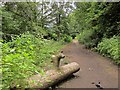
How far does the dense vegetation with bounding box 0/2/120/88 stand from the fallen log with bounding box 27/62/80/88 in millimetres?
208

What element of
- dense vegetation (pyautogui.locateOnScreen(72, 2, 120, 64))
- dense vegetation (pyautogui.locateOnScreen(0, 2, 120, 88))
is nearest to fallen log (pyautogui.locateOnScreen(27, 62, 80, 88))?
dense vegetation (pyautogui.locateOnScreen(0, 2, 120, 88))

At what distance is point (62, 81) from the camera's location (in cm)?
552

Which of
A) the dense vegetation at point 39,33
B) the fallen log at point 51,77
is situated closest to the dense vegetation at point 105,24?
the dense vegetation at point 39,33

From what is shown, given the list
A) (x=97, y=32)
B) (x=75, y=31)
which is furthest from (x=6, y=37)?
(x=75, y=31)

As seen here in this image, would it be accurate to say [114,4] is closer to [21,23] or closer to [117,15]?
[117,15]

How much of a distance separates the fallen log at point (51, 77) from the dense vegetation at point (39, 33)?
208 millimetres

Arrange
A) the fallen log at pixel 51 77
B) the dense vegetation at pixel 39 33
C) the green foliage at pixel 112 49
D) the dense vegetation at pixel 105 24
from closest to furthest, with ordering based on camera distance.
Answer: the dense vegetation at pixel 39 33 → the fallen log at pixel 51 77 → the green foliage at pixel 112 49 → the dense vegetation at pixel 105 24

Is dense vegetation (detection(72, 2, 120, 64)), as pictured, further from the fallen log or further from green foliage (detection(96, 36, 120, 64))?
the fallen log

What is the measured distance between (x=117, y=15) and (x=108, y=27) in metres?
0.97

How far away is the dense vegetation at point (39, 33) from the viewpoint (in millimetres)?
3357

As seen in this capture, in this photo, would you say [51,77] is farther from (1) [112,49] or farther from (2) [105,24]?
(2) [105,24]

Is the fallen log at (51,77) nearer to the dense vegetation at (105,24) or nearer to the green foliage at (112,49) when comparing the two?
the green foliage at (112,49)

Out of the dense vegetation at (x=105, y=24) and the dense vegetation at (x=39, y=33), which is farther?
the dense vegetation at (x=105, y=24)

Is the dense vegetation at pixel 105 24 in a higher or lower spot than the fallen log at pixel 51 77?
higher
